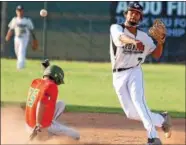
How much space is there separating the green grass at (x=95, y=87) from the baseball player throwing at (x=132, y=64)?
143 inches

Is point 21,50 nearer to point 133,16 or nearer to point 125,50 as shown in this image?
point 125,50

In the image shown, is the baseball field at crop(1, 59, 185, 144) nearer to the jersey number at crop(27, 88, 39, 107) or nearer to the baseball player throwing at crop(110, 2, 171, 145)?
the baseball player throwing at crop(110, 2, 171, 145)

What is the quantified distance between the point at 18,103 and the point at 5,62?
10404 millimetres

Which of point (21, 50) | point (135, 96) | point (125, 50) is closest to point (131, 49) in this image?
point (125, 50)

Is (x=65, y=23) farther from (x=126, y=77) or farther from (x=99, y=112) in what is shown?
(x=126, y=77)

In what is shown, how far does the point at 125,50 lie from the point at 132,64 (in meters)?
0.20

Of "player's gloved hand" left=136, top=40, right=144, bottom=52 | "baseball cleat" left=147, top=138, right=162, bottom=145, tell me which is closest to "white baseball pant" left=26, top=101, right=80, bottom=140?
"baseball cleat" left=147, top=138, right=162, bottom=145

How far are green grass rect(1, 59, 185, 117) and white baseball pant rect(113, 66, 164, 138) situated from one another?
360cm

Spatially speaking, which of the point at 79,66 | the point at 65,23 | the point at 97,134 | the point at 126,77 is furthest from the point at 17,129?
the point at 65,23

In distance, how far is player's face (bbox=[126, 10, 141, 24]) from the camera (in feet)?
27.3

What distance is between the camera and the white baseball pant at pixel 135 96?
835 cm

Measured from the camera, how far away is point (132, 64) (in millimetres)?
8500

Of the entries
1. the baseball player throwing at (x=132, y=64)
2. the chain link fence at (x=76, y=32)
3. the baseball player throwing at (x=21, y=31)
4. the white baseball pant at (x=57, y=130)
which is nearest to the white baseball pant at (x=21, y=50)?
the baseball player throwing at (x=21, y=31)

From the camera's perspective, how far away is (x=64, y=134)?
8148mm
